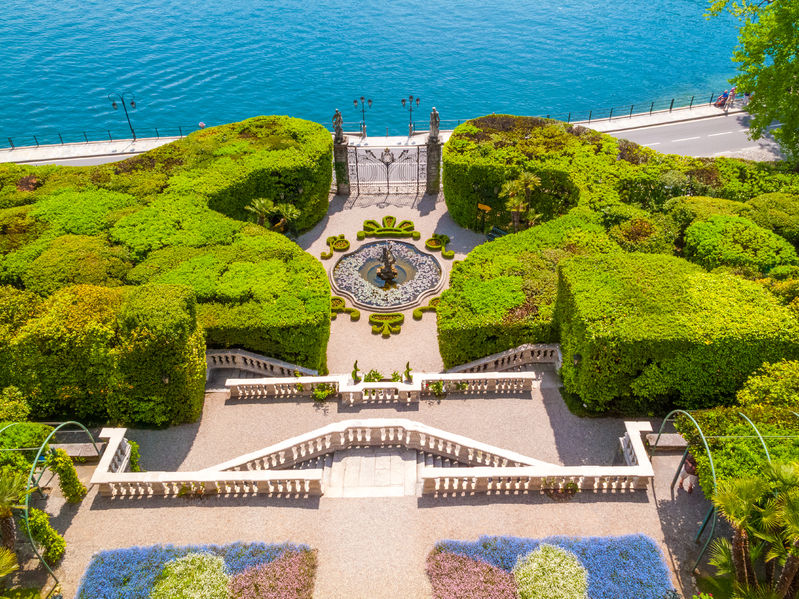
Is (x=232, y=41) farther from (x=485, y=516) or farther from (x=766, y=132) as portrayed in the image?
(x=485, y=516)

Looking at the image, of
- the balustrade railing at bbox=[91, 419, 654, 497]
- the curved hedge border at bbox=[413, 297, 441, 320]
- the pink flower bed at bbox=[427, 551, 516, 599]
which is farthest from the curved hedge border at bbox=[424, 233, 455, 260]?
the pink flower bed at bbox=[427, 551, 516, 599]

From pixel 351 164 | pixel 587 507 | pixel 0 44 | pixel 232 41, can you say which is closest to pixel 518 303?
pixel 587 507

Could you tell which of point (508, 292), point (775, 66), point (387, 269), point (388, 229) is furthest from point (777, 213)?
point (388, 229)

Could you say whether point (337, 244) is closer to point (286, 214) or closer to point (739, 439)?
point (286, 214)

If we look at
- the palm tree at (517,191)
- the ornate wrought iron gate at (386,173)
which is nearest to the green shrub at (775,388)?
the palm tree at (517,191)

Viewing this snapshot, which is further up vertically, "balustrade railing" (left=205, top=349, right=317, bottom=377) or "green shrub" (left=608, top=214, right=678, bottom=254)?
"green shrub" (left=608, top=214, right=678, bottom=254)

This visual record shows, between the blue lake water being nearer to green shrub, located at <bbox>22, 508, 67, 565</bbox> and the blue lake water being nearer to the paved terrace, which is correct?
the paved terrace
